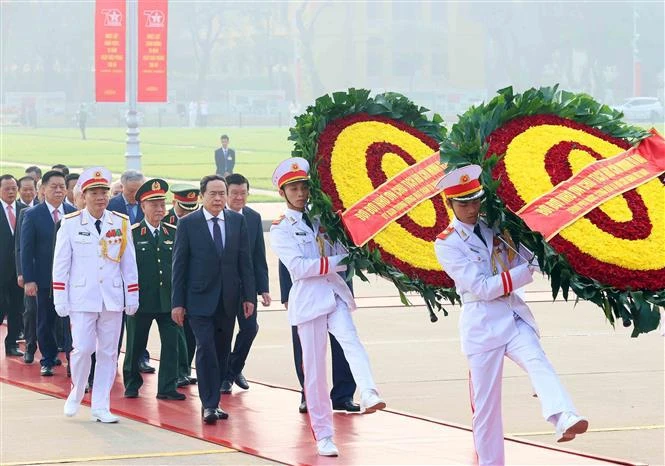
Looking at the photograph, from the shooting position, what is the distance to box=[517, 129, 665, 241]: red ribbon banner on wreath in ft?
23.3

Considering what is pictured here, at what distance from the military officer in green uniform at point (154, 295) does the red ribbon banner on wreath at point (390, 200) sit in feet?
8.84

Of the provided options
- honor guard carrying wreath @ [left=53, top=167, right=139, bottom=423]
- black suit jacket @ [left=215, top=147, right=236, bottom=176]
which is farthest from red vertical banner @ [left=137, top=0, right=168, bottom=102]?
honor guard carrying wreath @ [left=53, top=167, right=139, bottom=423]

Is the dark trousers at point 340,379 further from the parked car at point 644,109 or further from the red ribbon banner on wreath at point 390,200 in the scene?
the parked car at point 644,109

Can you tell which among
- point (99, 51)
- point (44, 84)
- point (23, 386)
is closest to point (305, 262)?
point (23, 386)

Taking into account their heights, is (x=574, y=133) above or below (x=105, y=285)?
above

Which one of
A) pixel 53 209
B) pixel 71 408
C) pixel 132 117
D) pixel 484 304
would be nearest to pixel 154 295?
pixel 71 408

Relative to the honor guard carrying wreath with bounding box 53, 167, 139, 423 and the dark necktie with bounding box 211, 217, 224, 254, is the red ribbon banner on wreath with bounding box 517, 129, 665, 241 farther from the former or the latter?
the honor guard carrying wreath with bounding box 53, 167, 139, 423

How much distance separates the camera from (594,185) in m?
7.23

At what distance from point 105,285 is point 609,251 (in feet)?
13.1

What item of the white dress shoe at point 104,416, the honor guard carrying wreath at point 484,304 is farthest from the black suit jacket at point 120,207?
the honor guard carrying wreath at point 484,304

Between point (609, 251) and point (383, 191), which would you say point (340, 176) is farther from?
point (609, 251)

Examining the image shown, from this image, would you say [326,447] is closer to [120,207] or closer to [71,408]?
[71,408]

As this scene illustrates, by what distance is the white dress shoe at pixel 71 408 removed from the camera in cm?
970

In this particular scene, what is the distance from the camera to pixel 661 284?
6.97 metres
